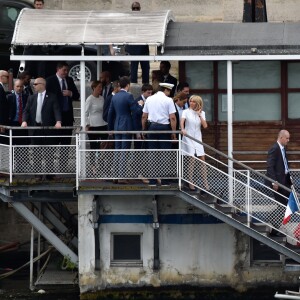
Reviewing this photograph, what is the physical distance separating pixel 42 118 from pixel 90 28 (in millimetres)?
1936

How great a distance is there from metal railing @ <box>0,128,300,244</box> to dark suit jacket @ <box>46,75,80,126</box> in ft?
1.49

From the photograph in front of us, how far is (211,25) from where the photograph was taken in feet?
103

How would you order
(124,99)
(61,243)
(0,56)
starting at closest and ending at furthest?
(124,99)
(61,243)
(0,56)

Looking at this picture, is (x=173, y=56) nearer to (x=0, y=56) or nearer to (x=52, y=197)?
(x=52, y=197)

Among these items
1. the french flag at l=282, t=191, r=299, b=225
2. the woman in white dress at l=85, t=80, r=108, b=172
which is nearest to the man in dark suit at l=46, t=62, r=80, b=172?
the woman in white dress at l=85, t=80, r=108, b=172

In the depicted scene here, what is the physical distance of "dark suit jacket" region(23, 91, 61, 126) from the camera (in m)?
29.9

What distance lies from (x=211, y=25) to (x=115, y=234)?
4.39 meters

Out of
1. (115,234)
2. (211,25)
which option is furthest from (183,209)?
(211,25)

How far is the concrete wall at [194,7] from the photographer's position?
4297cm

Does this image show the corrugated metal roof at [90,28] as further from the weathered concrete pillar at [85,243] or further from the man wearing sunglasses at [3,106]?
the weathered concrete pillar at [85,243]

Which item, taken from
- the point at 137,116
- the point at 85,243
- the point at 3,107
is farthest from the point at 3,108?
the point at 85,243

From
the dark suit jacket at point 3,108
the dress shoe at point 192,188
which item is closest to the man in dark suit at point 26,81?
the dark suit jacket at point 3,108

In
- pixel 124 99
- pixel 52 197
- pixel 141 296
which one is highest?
pixel 124 99

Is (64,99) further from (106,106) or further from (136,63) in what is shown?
(136,63)
